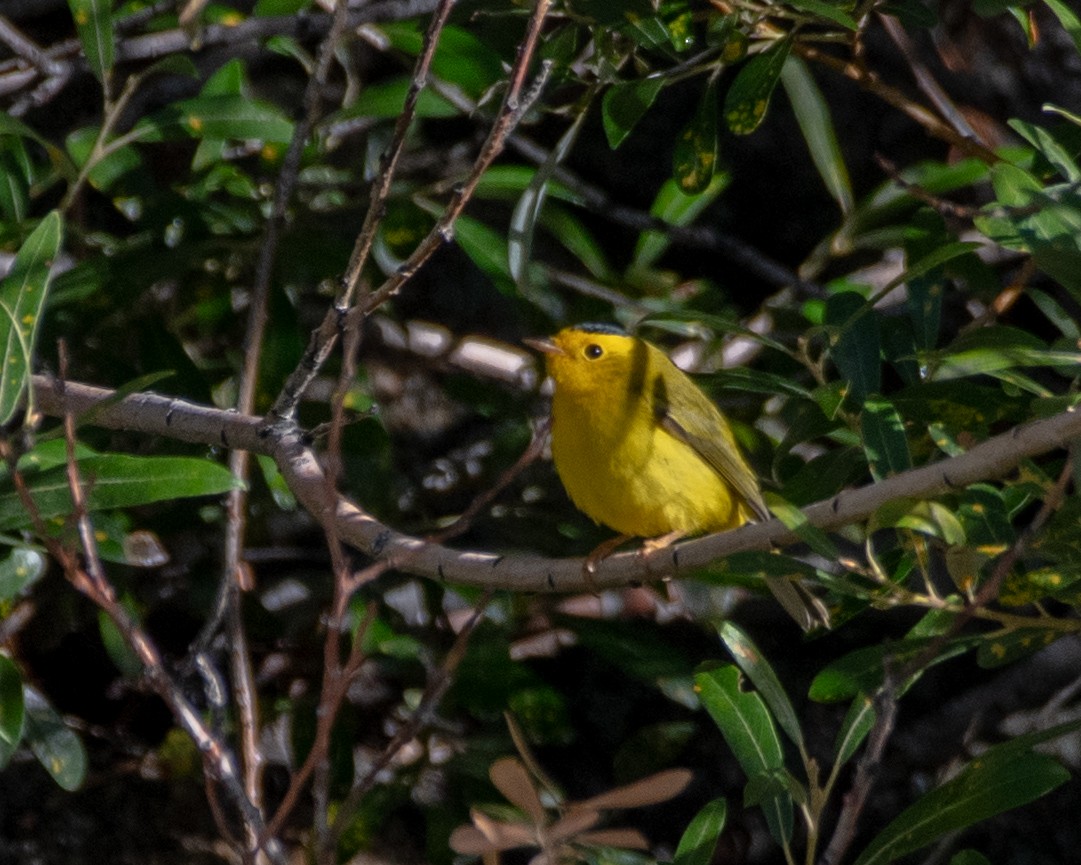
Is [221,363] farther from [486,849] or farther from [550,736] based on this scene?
[486,849]

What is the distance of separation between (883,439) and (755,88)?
1.04 m

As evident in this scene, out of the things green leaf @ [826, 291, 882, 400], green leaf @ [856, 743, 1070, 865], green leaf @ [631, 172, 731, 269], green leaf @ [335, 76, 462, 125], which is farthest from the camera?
green leaf @ [631, 172, 731, 269]

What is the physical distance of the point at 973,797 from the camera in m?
2.64

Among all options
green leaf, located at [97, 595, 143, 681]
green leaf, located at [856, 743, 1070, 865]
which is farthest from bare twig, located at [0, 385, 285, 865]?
green leaf, located at [97, 595, 143, 681]

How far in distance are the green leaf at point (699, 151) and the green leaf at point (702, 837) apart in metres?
1.57

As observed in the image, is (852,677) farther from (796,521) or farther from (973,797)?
(796,521)

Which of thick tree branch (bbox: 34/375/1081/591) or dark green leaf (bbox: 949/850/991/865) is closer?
thick tree branch (bbox: 34/375/1081/591)

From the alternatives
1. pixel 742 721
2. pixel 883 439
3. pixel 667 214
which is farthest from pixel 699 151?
pixel 742 721

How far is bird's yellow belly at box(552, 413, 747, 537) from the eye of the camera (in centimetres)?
374

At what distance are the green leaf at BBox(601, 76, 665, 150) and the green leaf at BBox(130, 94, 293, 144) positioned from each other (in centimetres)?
100

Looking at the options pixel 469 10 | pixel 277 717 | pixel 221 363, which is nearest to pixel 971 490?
pixel 469 10

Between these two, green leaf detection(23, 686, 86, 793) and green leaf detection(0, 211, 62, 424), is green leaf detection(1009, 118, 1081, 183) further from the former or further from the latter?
green leaf detection(23, 686, 86, 793)

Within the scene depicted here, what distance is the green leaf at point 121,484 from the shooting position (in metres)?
2.91

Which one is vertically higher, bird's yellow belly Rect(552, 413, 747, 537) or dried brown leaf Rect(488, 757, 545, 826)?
dried brown leaf Rect(488, 757, 545, 826)
